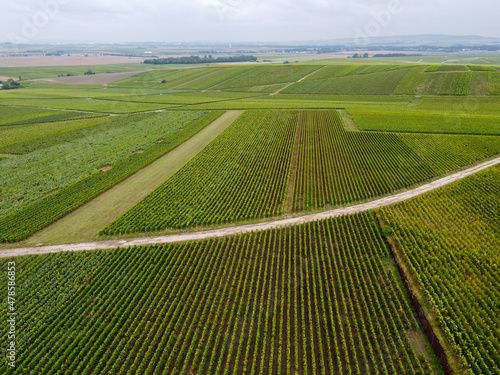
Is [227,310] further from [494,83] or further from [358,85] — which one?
[494,83]

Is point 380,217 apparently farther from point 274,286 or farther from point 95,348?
point 95,348

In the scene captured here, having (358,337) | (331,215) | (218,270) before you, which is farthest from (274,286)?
(331,215)

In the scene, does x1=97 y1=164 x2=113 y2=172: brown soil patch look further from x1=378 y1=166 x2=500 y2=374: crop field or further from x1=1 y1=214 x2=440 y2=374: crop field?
x1=378 y1=166 x2=500 y2=374: crop field

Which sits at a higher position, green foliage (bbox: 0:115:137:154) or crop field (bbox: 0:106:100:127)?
crop field (bbox: 0:106:100:127)

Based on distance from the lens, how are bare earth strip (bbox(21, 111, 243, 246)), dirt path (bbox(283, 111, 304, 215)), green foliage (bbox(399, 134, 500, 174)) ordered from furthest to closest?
green foliage (bbox(399, 134, 500, 174)) → dirt path (bbox(283, 111, 304, 215)) → bare earth strip (bbox(21, 111, 243, 246))

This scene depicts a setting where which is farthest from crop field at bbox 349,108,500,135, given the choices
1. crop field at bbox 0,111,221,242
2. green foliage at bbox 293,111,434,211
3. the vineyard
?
crop field at bbox 0,111,221,242

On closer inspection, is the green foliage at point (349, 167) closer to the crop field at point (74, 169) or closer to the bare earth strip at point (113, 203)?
the bare earth strip at point (113, 203)
